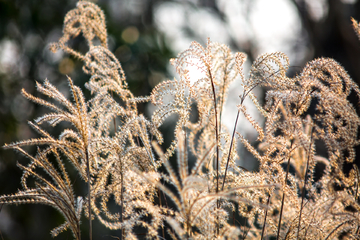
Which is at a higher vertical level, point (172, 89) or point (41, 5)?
point (41, 5)

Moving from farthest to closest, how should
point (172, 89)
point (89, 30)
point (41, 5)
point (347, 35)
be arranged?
point (41, 5) < point (347, 35) < point (89, 30) < point (172, 89)

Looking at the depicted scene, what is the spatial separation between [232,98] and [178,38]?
1.59 meters

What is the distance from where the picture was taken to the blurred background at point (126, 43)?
4113mm

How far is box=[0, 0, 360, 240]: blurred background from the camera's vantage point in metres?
4.11

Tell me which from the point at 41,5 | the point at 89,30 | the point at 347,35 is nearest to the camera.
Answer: the point at 89,30

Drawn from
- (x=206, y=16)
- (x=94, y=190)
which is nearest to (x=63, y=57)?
(x=206, y=16)

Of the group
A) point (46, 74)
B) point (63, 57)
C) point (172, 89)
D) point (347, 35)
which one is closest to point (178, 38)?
point (63, 57)

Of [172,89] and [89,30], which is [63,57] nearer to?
[89,30]

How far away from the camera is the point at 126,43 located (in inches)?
179

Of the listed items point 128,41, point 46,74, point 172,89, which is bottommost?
point 172,89

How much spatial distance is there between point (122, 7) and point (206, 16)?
64.4 inches

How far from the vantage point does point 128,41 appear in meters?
4.60

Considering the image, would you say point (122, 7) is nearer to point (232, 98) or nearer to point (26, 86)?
point (26, 86)

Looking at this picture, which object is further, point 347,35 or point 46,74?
point 46,74
